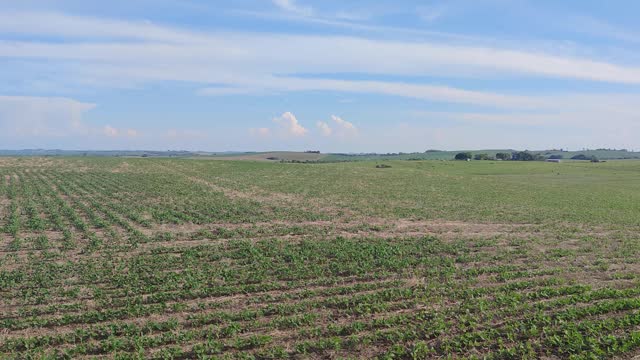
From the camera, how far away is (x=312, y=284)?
57.0ft

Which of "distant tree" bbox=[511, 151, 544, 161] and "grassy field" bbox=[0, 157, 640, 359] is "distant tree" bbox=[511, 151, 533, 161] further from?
"grassy field" bbox=[0, 157, 640, 359]

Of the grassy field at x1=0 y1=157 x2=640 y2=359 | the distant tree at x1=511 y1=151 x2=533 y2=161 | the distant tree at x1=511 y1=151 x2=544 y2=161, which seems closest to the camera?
the grassy field at x1=0 y1=157 x2=640 y2=359

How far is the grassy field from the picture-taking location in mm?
12242

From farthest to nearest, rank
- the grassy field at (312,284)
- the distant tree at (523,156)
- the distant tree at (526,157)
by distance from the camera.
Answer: the distant tree at (523,156) → the distant tree at (526,157) → the grassy field at (312,284)

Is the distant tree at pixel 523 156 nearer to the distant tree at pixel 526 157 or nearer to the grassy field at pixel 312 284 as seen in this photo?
the distant tree at pixel 526 157

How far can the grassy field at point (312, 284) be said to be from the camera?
12.2 metres

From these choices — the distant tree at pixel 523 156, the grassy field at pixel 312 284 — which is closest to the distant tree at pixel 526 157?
the distant tree at pixel 523 156

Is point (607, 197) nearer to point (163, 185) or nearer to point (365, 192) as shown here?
point (365, 192)

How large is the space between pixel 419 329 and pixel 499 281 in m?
6.31

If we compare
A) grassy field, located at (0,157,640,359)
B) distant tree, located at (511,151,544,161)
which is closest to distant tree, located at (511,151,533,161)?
distant tree, located at (511,151,544,161)

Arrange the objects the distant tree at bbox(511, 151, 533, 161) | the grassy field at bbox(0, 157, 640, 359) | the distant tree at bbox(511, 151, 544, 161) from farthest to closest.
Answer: the distant tree at bbox(511, 151, 533, 161)
the distant tree at bbox(511, 151, 544, 161)
the grassy field at bbox(0, 157, 640, 359)

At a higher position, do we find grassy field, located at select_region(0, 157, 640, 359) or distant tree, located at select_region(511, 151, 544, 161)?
distant tree, located at select_region(511, 151, 544, 161)

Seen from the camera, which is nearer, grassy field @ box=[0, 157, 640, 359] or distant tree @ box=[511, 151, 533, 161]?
grassy field @ box=[0, 157, 640, 359]

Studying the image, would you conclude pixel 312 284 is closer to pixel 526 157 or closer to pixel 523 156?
pixel 526 157
